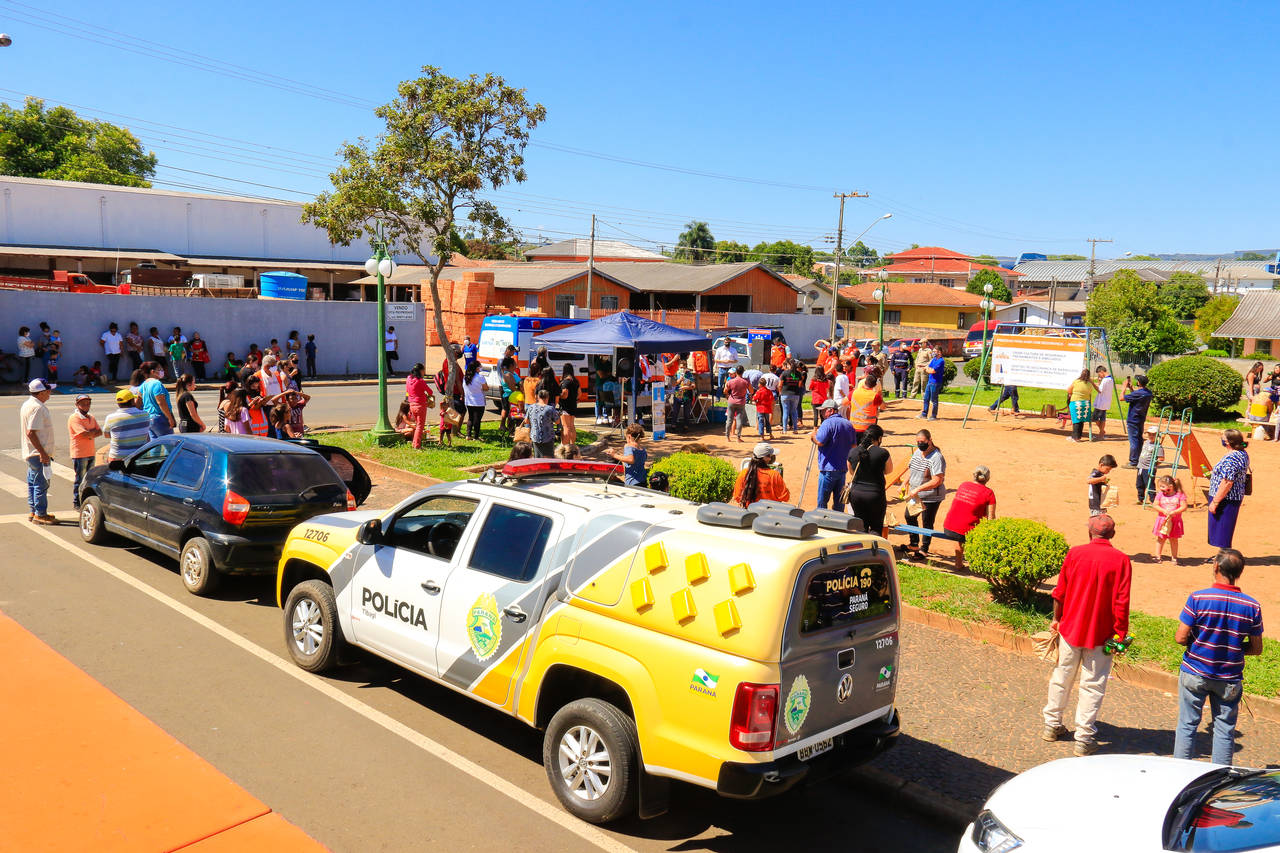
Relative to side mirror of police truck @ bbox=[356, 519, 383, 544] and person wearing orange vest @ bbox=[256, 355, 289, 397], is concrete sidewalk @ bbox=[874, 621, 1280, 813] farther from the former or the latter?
person wearing orange vest @ bbox=[256, 355, 289, 397]

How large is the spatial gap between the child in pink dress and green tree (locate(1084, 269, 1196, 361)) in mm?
35139

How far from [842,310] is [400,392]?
53251 millimetres

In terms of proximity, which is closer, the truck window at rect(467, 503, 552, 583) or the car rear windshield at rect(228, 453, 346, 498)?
the truck window at rect(467, 503, 552, 583)

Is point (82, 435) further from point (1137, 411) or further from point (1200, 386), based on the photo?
point (1200, 386)

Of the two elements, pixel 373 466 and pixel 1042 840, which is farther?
pixel 373 466

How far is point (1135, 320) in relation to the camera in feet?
166

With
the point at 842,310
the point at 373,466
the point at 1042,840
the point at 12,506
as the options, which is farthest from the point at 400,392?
the point at 842,310

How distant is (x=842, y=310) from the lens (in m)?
75.9

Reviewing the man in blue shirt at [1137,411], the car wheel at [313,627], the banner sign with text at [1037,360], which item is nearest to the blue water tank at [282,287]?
the banner sign with text at [1037,360]

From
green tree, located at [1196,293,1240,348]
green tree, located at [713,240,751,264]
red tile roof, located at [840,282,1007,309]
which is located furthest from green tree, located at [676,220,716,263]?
green tree, located at [1196,293,1240,348]

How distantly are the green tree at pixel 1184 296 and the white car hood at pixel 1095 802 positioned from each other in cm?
7610

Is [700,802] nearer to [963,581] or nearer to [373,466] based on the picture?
[963,581]

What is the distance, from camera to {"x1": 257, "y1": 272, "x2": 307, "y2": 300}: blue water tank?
35156 mm

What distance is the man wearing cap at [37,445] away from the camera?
11.2m
